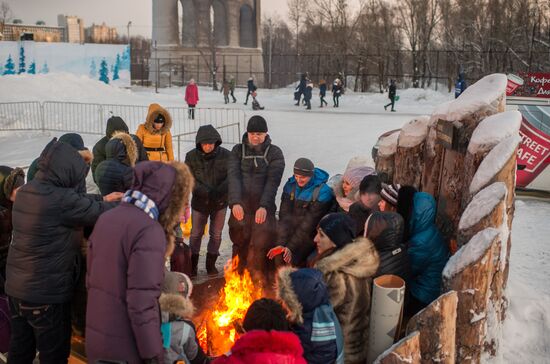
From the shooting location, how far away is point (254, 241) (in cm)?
625

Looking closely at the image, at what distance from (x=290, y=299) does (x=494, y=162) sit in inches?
101

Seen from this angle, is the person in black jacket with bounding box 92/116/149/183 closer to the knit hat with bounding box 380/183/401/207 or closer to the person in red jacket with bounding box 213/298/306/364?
the knit hat with bounding box 380/183/401/207

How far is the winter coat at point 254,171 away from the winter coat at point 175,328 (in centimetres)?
275

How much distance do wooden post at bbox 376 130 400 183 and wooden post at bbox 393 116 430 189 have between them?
242 millimetres

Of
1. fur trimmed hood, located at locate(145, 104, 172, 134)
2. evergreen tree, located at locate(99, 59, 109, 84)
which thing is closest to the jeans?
fur trimmed hood, located at locate(145, 104, 172, 134)

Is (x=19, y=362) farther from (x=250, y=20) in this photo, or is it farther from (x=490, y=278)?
(x=250, y=20)

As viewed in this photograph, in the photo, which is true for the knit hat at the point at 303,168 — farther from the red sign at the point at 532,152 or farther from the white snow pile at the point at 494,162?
the red sign at the point at 532,152


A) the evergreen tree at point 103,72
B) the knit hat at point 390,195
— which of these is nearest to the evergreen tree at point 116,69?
the evergreen tree at point 103,72

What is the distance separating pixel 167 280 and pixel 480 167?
307cm

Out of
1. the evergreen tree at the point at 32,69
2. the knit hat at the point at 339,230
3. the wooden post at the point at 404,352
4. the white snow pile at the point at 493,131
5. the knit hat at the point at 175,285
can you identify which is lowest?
the wooden post at the point at 404,352

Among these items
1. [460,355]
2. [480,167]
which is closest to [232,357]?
[460,355]

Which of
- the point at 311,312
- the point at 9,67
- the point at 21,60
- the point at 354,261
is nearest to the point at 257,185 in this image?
the point at 354,261

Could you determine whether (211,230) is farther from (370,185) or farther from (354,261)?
(354,261)

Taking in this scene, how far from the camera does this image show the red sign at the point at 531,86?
10.9 meters
